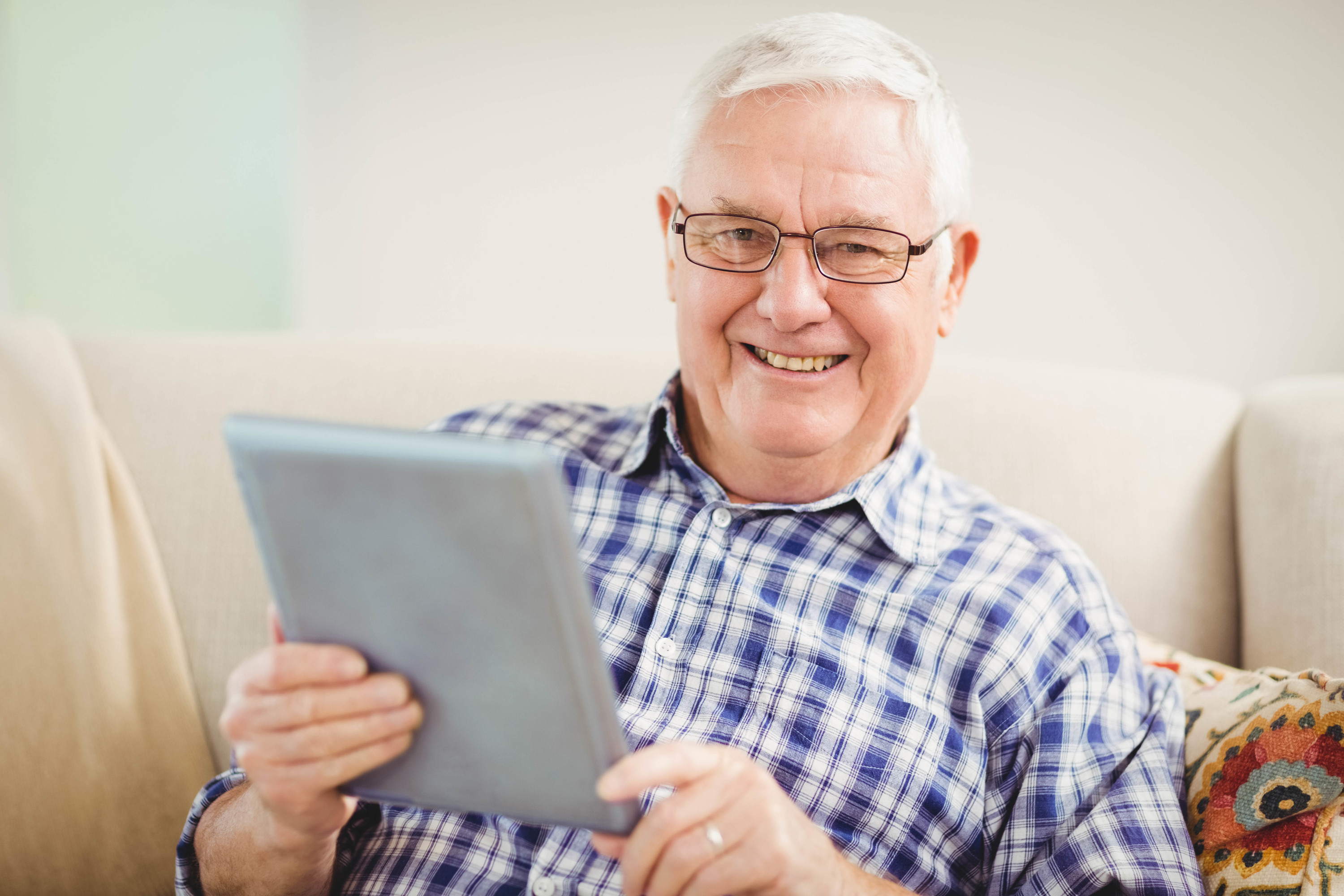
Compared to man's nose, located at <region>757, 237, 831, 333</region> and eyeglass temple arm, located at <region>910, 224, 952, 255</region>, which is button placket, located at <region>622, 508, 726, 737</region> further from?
eyeglass temple arm, located at <region>910, 224, 952, 255</region>

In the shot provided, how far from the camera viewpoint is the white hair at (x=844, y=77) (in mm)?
1030

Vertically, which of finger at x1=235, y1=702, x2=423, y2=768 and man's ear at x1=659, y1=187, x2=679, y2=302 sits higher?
man's ear at x1=659, y1=187, x2=679, y2=302

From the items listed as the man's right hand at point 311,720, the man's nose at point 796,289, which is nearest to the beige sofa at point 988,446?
the man's nose at point 796,289

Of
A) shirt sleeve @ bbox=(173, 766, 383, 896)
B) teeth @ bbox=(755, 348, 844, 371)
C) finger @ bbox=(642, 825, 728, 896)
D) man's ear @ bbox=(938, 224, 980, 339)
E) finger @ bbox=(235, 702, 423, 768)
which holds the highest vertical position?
man's ear @ bbox=(938, 224, 980, 339)

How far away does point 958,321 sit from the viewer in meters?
1.98

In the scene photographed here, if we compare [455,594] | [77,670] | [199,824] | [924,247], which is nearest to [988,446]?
[924,247]

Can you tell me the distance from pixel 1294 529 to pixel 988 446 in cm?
41

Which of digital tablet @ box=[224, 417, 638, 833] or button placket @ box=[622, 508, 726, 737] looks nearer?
digital tablet @ box=[224, 417, 638, 833]

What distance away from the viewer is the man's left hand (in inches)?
27.4

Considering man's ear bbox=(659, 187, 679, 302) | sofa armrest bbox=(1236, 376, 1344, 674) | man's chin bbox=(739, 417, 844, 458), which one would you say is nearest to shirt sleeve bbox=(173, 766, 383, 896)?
man's chin bbox=(739, 417, 844, 458)

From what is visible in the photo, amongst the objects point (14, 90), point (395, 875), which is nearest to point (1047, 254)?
point (395, 875)

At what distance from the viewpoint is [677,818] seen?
699 millimetres

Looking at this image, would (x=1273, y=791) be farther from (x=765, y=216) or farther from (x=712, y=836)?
(x=765, y=216)

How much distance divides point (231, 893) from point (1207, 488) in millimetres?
1390
